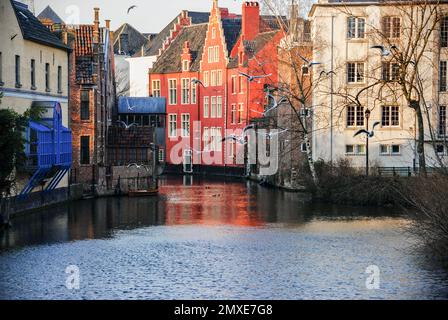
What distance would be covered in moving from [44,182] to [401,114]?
72.8ft

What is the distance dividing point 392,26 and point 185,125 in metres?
40.1

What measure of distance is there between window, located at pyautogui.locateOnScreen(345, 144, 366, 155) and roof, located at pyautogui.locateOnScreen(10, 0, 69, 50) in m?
17.1

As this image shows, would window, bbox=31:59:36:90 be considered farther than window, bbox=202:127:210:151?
No

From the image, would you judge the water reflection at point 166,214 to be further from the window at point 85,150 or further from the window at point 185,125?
the window at point 185,125

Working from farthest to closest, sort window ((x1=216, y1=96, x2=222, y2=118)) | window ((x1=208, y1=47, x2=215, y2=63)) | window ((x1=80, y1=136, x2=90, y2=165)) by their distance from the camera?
window ((x1=208, y1=47, x2=215, y2=63)), window ((x1=216, y1=96, x2=222, y2=118)), window ((x1=80, y1=136, x2=90, y2=165))

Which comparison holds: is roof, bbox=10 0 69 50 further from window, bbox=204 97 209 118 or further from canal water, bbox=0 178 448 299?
window, bbox=204 97 209 118

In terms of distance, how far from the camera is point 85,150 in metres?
56.8

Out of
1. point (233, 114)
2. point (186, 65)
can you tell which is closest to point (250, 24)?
point (233, 114)

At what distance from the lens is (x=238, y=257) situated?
31.4m

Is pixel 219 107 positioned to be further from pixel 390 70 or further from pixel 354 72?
pixel 390 70

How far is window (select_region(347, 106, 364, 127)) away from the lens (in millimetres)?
60438

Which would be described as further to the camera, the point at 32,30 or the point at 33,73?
the point at 33,73

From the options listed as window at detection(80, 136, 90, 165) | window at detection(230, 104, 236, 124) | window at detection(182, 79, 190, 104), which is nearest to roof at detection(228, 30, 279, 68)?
window at detection(230, 104, 236, 124)
